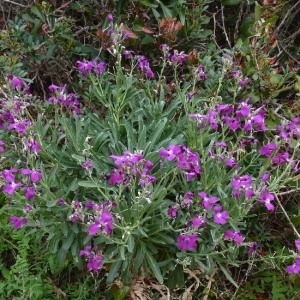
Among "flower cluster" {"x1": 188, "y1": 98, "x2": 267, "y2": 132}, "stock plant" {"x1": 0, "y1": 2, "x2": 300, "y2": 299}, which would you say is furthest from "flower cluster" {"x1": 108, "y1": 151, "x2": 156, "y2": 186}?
"flower cluster" {"x1": 188, "y1": 98, "x2": 267, "y2": 132}

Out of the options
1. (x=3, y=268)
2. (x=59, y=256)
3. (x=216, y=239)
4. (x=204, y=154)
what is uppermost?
(x=204, y=154)

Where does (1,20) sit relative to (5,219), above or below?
above

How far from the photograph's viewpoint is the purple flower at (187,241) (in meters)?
2.11

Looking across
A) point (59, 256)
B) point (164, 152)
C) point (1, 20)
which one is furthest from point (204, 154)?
point (1, 20)

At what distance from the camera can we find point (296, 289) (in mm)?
2633

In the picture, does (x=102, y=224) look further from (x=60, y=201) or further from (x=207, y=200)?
(x=207, y=200)

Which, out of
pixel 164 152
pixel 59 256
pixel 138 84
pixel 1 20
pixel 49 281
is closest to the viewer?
pixel 164 152

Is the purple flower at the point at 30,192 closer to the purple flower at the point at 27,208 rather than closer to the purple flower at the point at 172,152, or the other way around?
the purple flower at the point at 27,208

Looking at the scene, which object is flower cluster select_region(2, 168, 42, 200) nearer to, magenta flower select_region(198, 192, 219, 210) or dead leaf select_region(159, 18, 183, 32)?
magenta flower select_region(198, 192, 219, 210)

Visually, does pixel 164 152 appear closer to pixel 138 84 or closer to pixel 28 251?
pixel 138 84

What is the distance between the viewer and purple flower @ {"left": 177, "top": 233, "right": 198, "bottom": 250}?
2111 mm

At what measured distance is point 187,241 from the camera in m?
2.12

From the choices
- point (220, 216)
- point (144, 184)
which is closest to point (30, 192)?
point (144, 184)

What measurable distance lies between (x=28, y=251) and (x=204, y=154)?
114 cm
